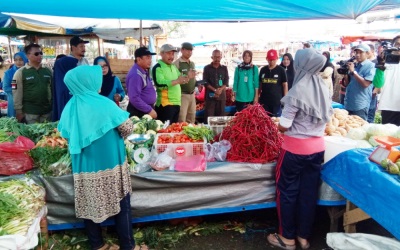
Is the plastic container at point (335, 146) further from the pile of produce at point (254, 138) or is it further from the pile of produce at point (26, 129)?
the pile of produce at point (26, 129)

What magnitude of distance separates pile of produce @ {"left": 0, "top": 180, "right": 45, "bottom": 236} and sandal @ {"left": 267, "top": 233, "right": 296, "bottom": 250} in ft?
7.30

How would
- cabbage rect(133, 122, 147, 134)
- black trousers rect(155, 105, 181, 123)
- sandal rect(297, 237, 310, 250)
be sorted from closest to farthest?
1. sandal rect(297, 237, 310, 250)
2. cabbage rect(133, 122, 147, 134)
3. black trousers rect(155, 105, 181, 123)

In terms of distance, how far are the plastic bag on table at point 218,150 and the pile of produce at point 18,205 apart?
5.60ft

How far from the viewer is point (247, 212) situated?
396cm

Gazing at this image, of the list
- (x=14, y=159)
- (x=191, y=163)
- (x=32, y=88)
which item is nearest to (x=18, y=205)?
(x=14, y=159)

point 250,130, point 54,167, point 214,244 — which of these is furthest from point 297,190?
point 54,167

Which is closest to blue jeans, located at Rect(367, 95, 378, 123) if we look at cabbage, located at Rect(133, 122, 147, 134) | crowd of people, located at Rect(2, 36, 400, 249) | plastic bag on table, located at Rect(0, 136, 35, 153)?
crowd of people, located at Rect(2, 36, 400, 249)

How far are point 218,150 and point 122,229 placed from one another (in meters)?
1.30

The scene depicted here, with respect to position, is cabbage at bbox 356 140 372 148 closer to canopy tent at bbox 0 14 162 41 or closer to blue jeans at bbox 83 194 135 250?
blue jeans at bbox 83 194 135 250

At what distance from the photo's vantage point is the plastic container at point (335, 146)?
3.24 m

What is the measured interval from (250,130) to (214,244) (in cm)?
126

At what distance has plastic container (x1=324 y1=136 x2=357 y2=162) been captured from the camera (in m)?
3.24

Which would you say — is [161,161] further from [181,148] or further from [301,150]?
[301,150]

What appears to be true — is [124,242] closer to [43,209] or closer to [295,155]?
[43,209]
